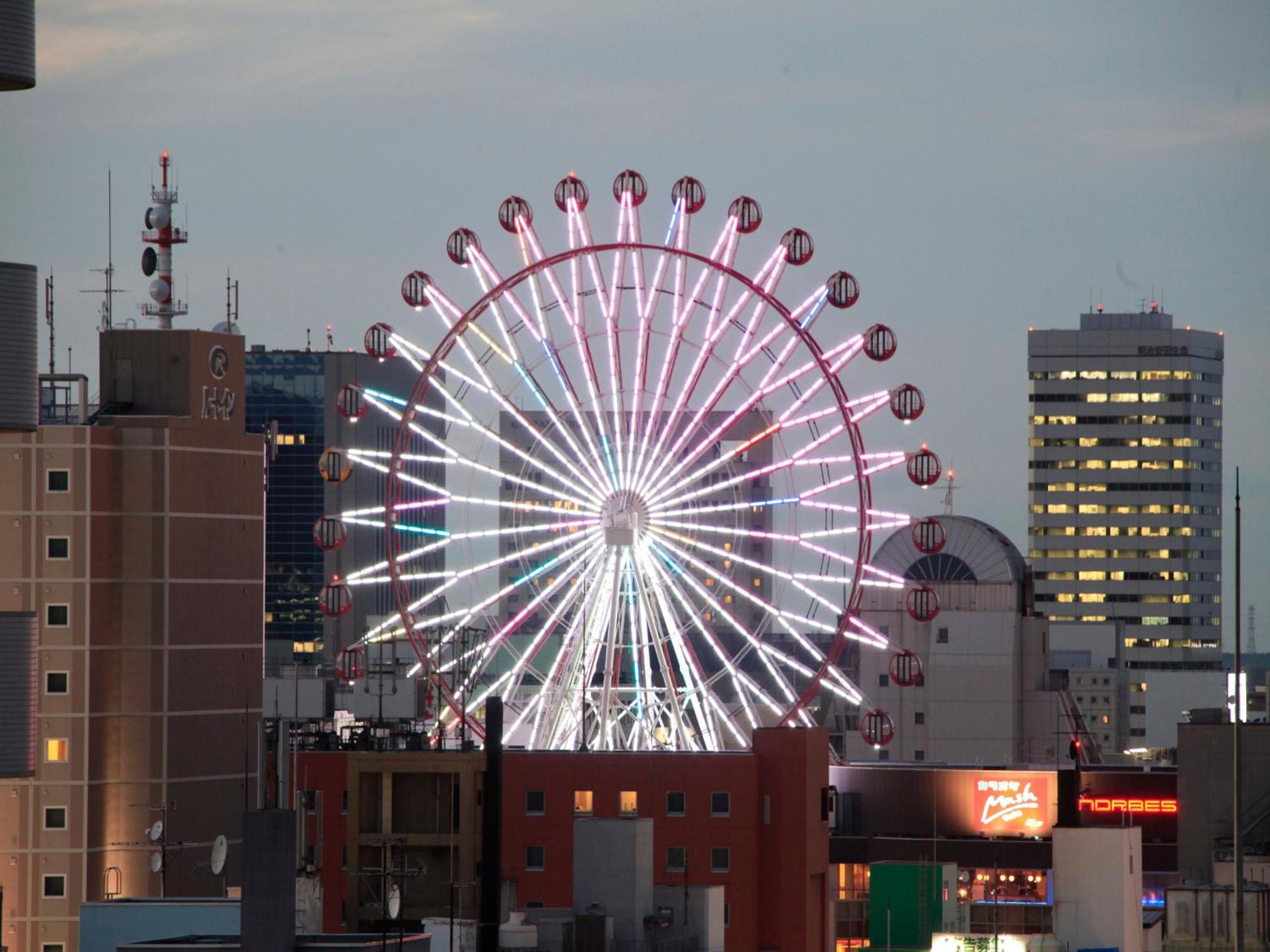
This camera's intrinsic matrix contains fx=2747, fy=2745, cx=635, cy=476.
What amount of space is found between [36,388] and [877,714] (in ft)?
173

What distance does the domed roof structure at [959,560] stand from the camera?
489 feet

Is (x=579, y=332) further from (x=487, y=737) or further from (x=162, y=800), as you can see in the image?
(x=162, y=800)

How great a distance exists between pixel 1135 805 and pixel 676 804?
29.3 meters

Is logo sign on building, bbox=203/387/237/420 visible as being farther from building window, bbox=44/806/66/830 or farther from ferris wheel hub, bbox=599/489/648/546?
ferris wheel hub, bbox=599/489/648/546

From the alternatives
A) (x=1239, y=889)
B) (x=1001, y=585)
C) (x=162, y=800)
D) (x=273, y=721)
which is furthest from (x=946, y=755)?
(x=1239, y=889)

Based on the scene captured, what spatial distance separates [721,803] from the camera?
278 ft

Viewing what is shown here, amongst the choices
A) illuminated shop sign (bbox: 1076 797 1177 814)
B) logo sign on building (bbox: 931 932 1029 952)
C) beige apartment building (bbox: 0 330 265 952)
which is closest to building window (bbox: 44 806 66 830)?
beige apartment building (bbox: 0 330 265 952)

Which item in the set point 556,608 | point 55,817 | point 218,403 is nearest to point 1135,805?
point 556,608

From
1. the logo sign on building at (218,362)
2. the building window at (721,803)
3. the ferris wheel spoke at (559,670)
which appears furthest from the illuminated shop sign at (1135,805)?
the logo sign on building at (218,362)

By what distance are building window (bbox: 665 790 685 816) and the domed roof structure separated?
63.7 metres

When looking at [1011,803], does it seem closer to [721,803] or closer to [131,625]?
[721,803]

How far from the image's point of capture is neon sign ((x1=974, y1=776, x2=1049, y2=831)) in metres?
104

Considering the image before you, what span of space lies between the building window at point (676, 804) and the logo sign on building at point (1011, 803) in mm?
23411

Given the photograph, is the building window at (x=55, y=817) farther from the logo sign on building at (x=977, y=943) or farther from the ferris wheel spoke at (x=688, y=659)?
the logo sign on building at (x=977, y=943)
